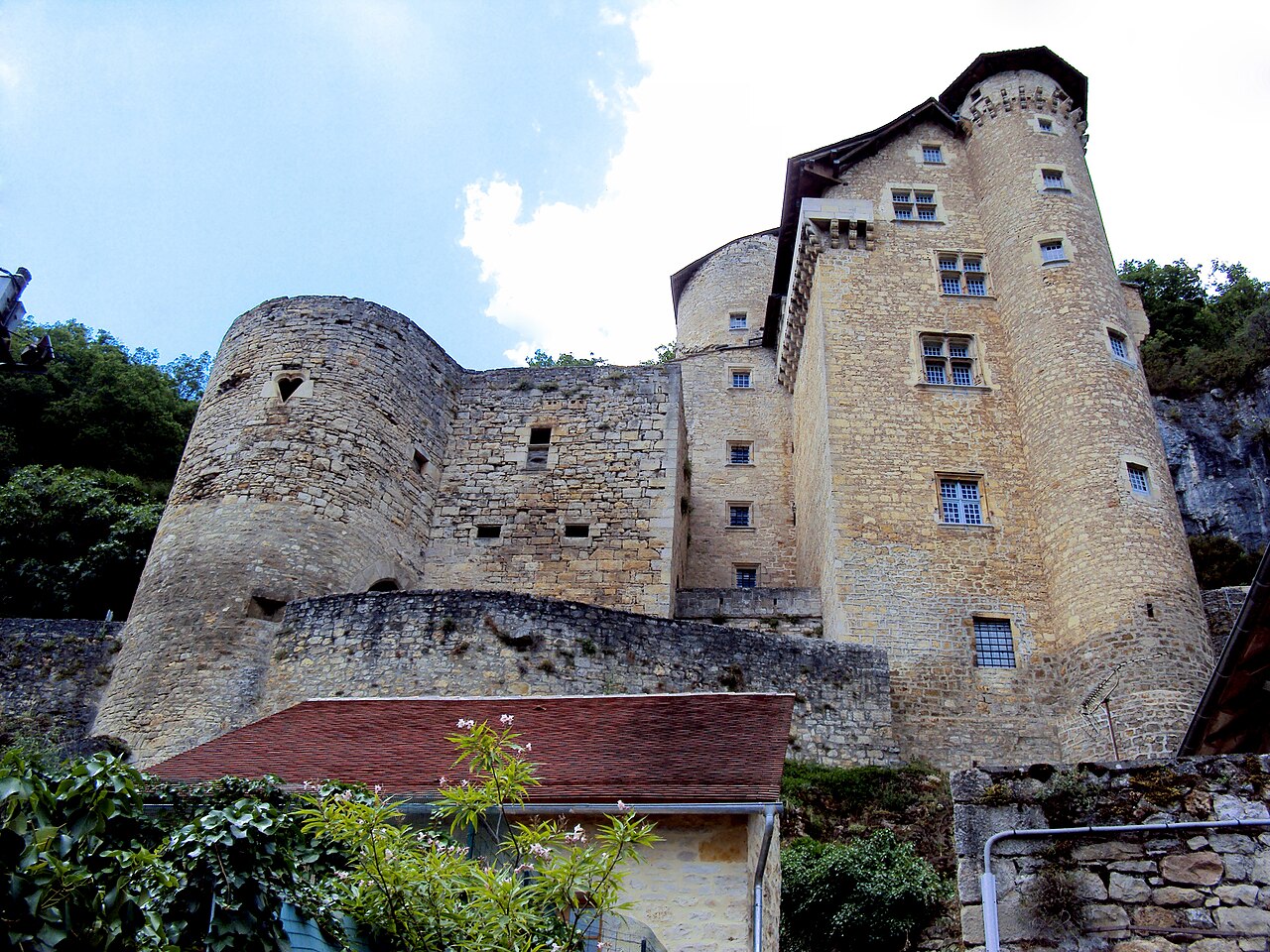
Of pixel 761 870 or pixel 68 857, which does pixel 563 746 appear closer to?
pixel 761 870

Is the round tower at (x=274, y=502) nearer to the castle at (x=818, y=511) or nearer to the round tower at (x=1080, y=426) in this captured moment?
the castle at (x=818, y=511)

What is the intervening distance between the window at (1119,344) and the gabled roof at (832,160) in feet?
23.3

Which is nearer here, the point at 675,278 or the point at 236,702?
the point at 236,702

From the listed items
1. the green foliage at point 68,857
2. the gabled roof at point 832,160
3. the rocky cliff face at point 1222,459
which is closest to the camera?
the green foliage at point 68,857

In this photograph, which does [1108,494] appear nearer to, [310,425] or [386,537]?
[386,537]

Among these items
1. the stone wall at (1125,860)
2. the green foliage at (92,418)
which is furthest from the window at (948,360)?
the green foliage at (92,418)

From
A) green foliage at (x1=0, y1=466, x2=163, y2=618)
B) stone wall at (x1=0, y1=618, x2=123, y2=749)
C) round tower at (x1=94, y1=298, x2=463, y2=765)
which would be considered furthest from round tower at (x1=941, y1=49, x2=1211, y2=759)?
green foliage at (x1=0, y1=466, x2=163, y2=618)

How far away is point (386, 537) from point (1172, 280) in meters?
30.6

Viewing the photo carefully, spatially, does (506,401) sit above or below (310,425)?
above

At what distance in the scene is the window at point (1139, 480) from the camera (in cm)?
1914

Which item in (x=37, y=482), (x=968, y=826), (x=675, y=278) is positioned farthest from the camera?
(x=675, y=278)

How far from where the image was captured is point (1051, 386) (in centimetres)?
2058

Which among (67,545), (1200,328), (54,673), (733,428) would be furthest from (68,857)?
(1200,328)

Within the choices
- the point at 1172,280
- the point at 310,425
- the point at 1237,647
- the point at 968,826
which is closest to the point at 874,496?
the point at 310,425
